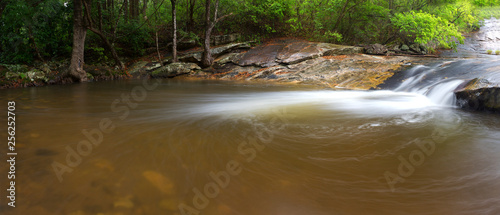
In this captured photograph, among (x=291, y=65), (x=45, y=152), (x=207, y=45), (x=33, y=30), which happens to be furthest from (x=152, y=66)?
(x=45, y=152)

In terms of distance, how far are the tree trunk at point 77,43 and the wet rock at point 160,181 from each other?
430 inches

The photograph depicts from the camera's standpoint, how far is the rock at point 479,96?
4797 millimetres

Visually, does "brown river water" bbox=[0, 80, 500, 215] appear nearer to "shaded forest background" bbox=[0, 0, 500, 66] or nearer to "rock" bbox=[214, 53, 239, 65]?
"shaded forest background" bbox=[0, 0, 500, 66]

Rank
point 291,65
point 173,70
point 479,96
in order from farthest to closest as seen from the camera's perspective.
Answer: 1. point 173,70
2. point 291,65
3. point 479,96

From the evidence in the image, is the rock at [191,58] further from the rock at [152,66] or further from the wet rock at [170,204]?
the wet rock at [170,204]

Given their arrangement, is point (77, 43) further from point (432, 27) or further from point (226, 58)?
point (432, 27)

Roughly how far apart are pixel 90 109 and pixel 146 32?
1277 cm

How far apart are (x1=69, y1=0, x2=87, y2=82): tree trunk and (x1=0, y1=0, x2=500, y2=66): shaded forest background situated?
231mm

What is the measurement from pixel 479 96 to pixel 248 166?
5467 millimetres

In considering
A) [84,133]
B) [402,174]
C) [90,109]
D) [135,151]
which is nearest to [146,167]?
[135,151]

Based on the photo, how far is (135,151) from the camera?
8.17 ft

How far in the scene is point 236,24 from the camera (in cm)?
1742

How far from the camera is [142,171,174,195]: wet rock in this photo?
71.6 inches

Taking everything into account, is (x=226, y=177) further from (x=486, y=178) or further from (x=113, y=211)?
(x=486, y=178)
